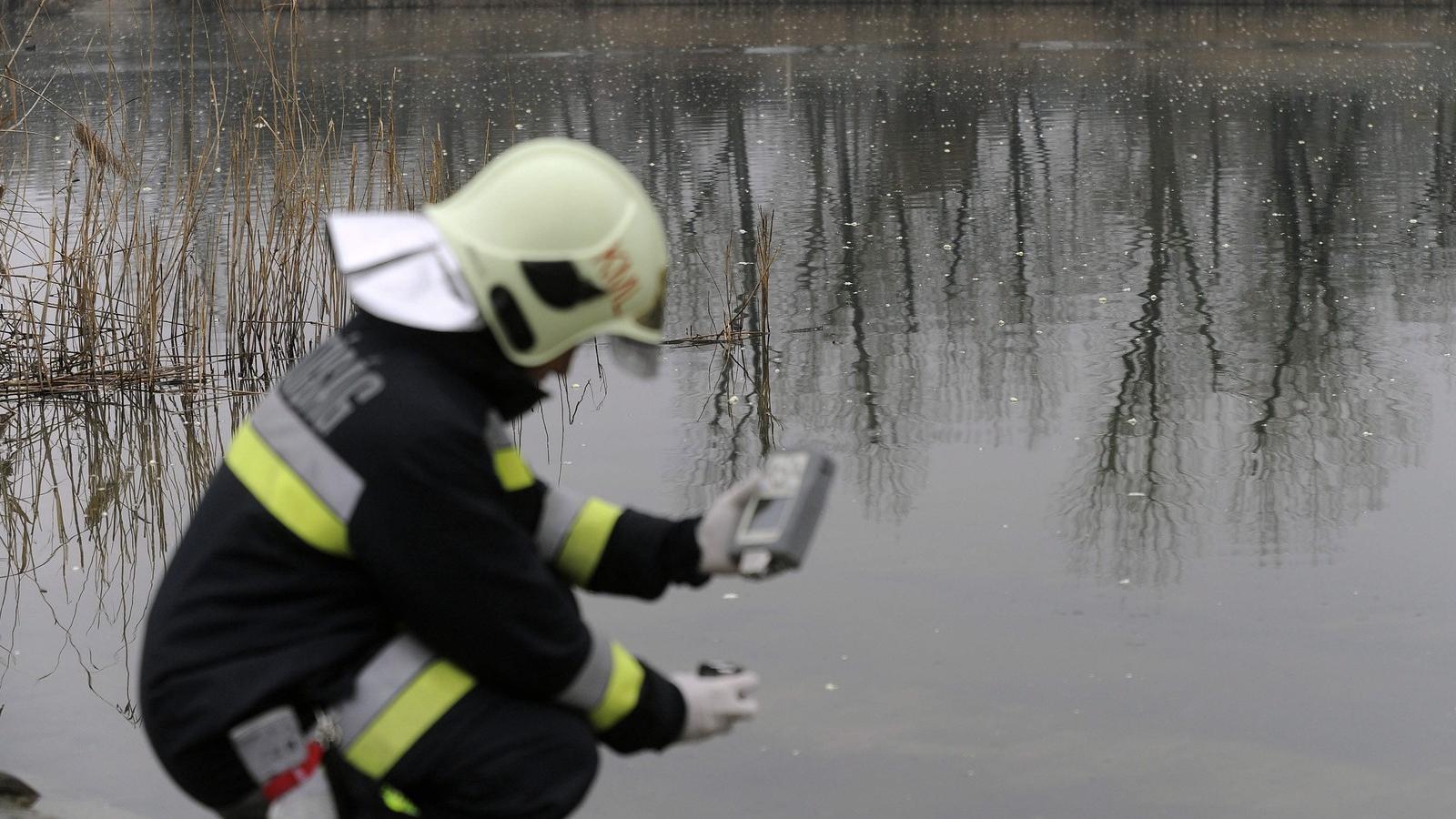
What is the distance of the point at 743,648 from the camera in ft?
14.6

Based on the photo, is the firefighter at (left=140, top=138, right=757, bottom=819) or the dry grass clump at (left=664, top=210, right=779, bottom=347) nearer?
the firefighter at (left=140, top=138, right=757, bottom=819)

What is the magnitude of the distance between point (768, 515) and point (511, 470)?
0.34m

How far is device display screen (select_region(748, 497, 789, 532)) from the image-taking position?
214 centimetres

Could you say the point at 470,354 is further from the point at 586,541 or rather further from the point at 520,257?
the point at 586,541

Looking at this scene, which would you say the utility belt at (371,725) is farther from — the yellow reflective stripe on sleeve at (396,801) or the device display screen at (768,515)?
the device display screen at (768,515)

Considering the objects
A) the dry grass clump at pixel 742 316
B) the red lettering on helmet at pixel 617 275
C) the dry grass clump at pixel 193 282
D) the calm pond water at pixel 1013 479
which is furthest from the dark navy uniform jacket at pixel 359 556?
the dry grass clump at pixel 742 316

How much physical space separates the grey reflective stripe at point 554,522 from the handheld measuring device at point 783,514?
241mm

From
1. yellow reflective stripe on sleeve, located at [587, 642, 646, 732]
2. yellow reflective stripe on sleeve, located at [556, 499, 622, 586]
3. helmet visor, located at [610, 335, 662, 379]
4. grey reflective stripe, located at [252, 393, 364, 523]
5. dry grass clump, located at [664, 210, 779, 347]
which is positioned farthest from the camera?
dry grass clump, located at [664, 210, 779, 347]

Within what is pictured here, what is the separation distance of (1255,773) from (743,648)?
1.33 m

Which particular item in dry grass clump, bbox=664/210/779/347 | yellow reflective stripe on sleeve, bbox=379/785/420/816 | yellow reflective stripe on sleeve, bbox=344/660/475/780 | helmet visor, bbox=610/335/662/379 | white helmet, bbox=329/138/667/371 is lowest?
dry grass clump, bbox=664/210/779/347

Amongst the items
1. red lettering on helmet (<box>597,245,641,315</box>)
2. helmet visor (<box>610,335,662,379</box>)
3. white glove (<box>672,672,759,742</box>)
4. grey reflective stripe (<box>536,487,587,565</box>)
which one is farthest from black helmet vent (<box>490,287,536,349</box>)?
white glove (<box>672,672,759,742</box>)

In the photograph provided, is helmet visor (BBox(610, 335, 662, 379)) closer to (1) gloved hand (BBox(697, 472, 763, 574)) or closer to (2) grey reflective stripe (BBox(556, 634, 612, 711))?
(1) gloved hand (BBox(697, 472, 763, 574))

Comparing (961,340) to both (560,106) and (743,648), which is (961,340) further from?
(560,106)

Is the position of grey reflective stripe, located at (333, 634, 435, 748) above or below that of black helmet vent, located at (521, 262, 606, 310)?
below
